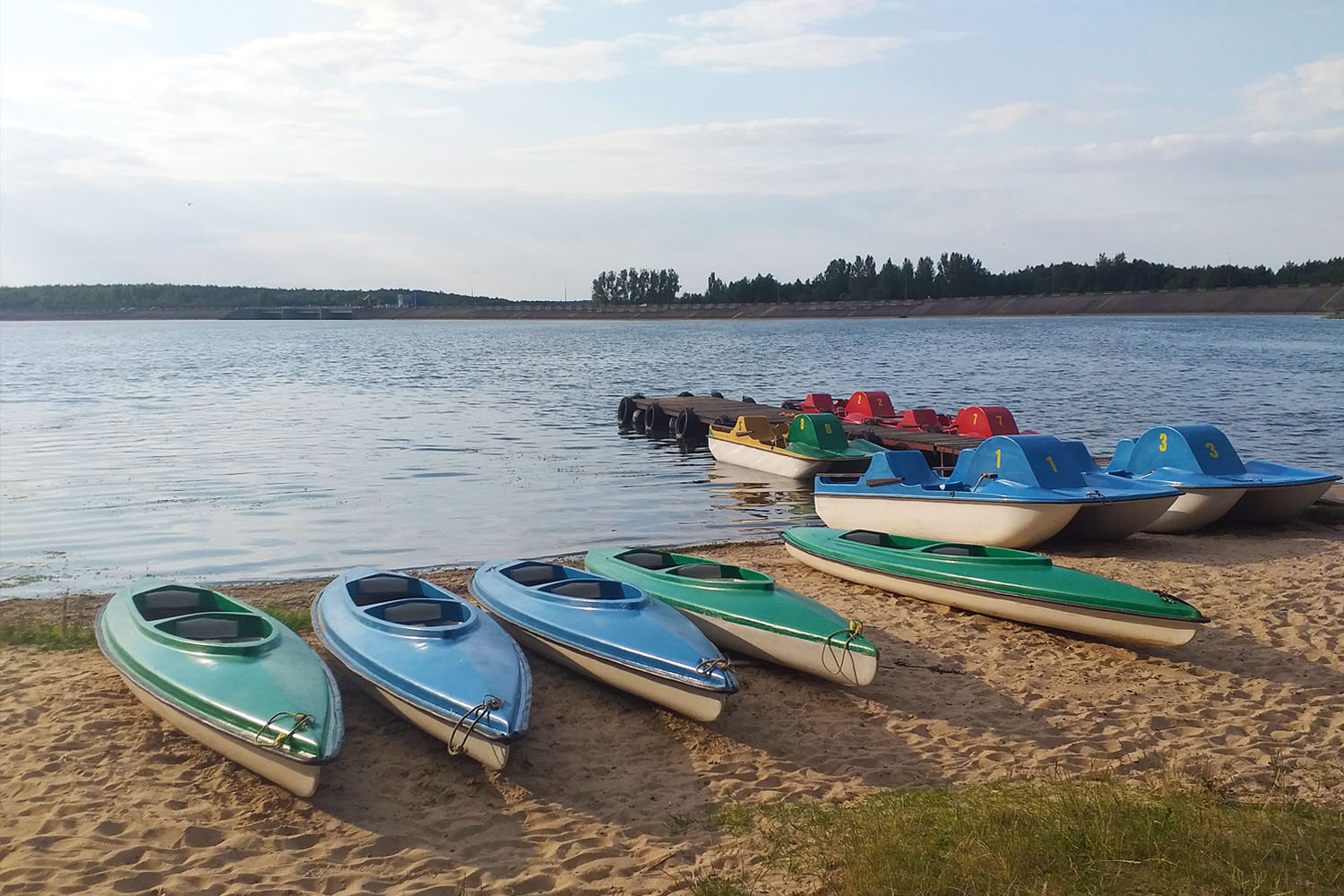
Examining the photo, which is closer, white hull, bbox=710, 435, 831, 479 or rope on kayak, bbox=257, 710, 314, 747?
rope on kayak, bbox=257, 710, 314, 747

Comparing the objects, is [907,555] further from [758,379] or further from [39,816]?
[758,379]

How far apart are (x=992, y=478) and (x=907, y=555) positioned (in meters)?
2.94

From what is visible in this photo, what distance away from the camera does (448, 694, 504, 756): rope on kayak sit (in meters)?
7.04

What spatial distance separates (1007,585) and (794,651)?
8.79 ft

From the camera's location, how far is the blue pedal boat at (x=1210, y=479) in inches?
556

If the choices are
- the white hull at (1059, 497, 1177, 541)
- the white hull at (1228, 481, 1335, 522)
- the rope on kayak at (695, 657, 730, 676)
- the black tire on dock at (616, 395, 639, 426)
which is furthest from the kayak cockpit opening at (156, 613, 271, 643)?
the black tire on dock at (616, 395, 639, 426)

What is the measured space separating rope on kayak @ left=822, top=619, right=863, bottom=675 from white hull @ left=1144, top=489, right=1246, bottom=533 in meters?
7.18

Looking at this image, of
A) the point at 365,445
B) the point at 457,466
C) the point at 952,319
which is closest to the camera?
the point at 457,466

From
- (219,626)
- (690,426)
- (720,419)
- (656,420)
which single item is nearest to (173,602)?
(219,626)

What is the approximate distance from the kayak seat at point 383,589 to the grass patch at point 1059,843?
15.0 feet

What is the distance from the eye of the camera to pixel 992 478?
13742 millimetres

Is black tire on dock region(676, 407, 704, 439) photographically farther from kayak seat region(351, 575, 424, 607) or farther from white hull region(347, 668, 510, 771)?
white hull region(347, 668, 510, 771)

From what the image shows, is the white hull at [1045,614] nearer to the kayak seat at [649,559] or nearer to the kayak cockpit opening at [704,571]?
the kayak cockpit opening at [704,571]

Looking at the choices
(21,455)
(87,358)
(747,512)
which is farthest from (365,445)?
(87,358)
